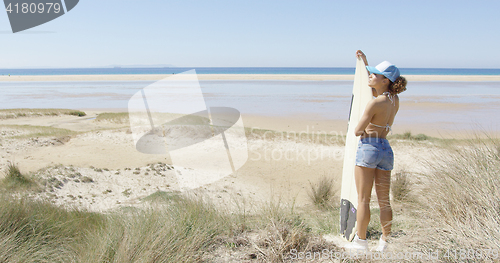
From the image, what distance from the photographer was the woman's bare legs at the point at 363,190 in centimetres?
304

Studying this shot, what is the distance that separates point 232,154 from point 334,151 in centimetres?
351

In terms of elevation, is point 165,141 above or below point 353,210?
below

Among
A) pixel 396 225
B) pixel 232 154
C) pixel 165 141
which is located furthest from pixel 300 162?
pixel 396 225

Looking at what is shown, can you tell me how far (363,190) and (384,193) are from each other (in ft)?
0.81

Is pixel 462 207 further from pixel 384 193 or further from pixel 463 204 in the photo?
pixel 384 193

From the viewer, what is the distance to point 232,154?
1030 cm

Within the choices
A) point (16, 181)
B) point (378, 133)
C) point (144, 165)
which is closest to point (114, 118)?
point (144, 165)

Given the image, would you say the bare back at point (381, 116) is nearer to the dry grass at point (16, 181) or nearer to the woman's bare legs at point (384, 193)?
the woman's bare legs at point (384, 193)

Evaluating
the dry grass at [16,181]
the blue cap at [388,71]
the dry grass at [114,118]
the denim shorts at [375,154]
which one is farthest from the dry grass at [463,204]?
the dry grass at [114,118]

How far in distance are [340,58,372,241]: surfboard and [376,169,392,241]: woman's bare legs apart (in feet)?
1.28

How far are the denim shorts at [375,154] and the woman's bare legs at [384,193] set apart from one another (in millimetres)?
82

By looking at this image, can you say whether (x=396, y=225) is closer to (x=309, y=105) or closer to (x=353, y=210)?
(x=353, y=210)

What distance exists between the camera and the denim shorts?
2.95 m

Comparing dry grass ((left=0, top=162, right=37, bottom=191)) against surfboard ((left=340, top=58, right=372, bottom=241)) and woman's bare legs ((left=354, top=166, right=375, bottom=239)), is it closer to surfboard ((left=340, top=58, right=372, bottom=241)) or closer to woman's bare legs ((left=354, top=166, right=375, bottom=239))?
surfboard ((left=340, top=58, right=372, bottom=241))
